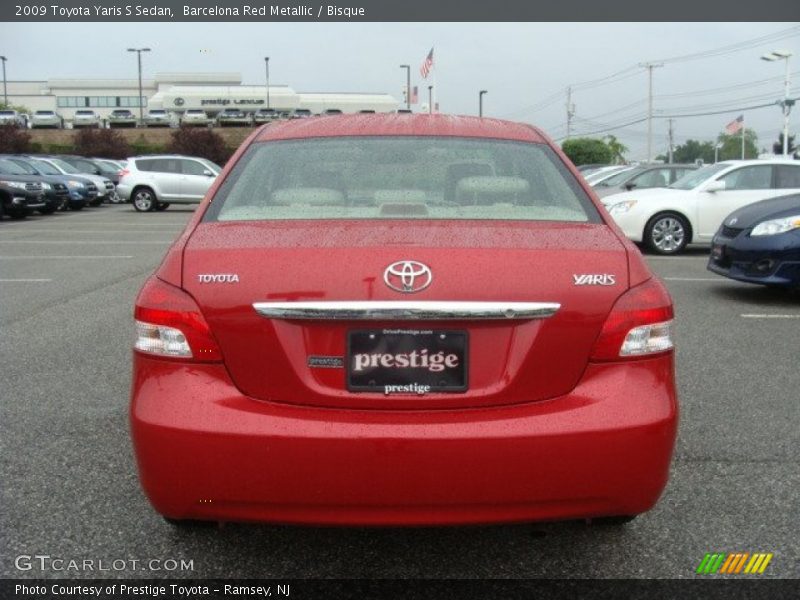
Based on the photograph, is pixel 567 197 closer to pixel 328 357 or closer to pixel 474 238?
pixel 474 238

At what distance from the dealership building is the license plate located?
92649 millimetres

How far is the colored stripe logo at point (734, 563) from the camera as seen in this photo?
10.0 feet

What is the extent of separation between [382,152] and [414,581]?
165cm

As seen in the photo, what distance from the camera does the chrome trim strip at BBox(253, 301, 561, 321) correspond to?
255 cm

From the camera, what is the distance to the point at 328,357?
2.62 metres

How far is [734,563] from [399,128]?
2125 mm

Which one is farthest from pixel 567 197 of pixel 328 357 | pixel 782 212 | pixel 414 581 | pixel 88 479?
pixel 782 212

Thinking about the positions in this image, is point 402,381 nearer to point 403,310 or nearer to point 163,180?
point 403,310

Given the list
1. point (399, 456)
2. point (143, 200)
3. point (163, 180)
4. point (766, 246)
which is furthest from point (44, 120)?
point (399, 456)

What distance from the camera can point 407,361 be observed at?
2611 mm

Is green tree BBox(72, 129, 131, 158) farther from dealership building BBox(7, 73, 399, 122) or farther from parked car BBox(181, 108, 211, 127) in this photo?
dealership building BBox(7, 73, 399, 122)

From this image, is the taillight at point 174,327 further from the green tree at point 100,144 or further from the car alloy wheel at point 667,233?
the green tree at point 100,144

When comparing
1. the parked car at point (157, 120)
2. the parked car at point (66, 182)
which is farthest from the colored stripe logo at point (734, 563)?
the parked car at point (157, 120)

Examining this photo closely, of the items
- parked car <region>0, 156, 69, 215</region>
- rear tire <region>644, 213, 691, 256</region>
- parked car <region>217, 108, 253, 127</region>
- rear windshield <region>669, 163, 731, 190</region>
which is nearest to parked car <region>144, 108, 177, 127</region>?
parked car <region>217, 108, 253, 127</region>
